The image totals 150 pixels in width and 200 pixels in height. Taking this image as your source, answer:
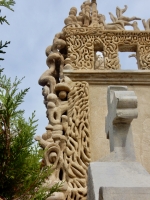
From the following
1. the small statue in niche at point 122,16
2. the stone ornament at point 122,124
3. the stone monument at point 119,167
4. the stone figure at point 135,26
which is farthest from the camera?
the small statue in niche at point 122,16

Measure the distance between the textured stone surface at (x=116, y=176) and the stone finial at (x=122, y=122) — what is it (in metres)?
0.14

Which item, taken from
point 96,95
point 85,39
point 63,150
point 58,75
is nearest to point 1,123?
point 63,150

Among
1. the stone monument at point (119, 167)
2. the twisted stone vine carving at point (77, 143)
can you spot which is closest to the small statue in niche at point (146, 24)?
the twisted stone vine carving at point (77, 143)

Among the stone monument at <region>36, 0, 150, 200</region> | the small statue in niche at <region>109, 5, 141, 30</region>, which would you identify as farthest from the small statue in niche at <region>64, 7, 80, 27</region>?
the small statue in niche at <region>109, 5, 141, 30</region>

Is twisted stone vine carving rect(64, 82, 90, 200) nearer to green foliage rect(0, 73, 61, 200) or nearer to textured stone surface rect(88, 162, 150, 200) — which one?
textured stone surface rect(88, 162, 150, 200)

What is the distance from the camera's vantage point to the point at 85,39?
4.31 m

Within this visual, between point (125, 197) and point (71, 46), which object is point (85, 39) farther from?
point (125, 197)

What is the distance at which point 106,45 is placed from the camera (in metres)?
4.29

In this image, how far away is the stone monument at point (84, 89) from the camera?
3201 mm

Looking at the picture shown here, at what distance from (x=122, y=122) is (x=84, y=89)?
5.40 feet

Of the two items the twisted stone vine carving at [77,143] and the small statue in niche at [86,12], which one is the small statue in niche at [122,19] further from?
the twisted stone vine carving at [77,143]

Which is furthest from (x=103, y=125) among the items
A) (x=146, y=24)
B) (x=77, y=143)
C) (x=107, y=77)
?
(x=146, y=24)

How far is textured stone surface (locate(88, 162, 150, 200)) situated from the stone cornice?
2.03 metres

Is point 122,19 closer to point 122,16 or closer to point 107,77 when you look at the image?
point 122,16
